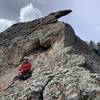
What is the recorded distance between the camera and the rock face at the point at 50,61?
87.2 feet

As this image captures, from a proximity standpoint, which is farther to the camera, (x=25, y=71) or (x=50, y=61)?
(x=50, y=61)

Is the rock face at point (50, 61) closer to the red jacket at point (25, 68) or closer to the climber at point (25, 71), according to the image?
the climber at point (25, 71)

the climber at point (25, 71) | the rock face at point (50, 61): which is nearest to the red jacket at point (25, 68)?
the climber at point (25, 71)

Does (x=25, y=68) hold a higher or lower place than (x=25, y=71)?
higher

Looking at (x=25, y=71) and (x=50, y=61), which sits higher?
(x=50, y=61)

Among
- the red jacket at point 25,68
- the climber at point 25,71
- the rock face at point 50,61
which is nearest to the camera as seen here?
the rock face at point 50,61

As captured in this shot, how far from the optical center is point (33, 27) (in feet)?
139

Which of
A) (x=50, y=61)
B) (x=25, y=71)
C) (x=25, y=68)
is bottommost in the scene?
(x=25, y=71)

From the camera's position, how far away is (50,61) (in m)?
32.4

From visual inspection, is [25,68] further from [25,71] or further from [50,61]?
[50,61]

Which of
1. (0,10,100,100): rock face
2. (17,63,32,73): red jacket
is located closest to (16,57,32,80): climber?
(17,63,32,73): red jacket

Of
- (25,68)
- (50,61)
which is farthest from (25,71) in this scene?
(50,61)

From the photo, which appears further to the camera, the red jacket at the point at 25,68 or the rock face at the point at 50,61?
the red jacket at the point at 25,68

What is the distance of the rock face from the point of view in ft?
87.2
